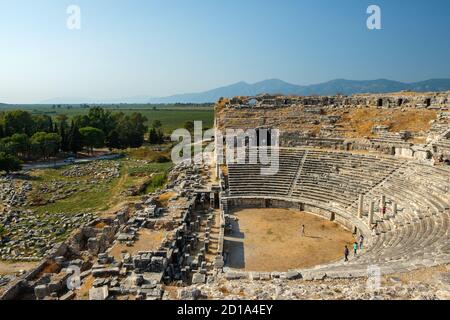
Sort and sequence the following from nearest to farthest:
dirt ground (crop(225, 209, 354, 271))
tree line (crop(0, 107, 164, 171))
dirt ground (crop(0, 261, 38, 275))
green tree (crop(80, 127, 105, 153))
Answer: dirt ground (crop(225, 209, 354, 271)), dirt ground (crop(0, 261, 38, 275)), tree line (crop(0, 107, 164, 171)), green tree (crop(80, 127, 105, 153))

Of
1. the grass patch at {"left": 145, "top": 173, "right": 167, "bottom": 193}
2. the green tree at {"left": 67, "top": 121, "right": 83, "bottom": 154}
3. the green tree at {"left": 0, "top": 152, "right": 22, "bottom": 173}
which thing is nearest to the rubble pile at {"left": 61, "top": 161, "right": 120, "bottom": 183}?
the green tree at {"left": 0, "top": 152, "right": 22, "bottom": 173}

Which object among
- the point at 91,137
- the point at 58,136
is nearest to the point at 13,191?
the point at 58,136

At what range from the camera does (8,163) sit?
39.0m

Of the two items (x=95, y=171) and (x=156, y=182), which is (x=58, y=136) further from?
(x=156, y=182)

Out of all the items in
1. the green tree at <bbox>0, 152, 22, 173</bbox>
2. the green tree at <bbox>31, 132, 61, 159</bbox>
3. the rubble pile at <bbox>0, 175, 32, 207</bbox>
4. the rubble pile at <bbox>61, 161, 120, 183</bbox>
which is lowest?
the rubble pile at <bbox>0, 175, 32, 207</bbox>

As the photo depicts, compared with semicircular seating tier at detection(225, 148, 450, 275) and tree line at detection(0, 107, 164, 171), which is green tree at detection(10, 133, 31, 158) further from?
semicircular seating tier at detection(225, 148, 450, 275)

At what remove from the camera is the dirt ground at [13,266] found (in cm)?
1784

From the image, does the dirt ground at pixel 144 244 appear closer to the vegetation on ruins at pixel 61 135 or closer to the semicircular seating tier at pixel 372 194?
the semicircular seating tier at pixel 372 194

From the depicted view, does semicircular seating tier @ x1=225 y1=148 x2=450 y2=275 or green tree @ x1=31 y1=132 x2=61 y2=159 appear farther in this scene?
green tree @ x1=31 y1=132 x2=61 y2=159

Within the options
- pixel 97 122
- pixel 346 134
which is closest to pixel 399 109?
pixel 346 134

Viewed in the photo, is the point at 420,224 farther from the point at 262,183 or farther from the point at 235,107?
the point at 235,107

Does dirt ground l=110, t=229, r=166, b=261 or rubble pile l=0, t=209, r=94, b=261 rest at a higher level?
dirt ground l=110, t=229, r=166, b=261

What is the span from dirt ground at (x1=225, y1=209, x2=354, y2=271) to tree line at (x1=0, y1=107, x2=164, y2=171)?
30.3 metres

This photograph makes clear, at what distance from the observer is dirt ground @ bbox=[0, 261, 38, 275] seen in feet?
58.5
